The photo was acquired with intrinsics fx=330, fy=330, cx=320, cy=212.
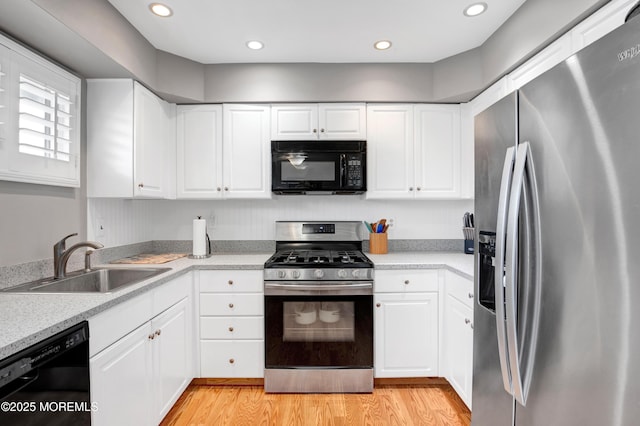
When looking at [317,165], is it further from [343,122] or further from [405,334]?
[405,334]

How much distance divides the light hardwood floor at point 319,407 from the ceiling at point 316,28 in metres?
2.46

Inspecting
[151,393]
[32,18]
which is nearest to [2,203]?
[32,18]

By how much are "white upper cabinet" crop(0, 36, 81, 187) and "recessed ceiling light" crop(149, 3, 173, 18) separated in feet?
2.10

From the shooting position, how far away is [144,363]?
1.72 meters

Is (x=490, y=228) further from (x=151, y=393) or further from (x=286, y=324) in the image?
(x=151, y=393)

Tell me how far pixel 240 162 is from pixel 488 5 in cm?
196

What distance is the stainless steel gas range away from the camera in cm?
230

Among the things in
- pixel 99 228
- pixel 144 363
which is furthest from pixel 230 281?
pixel 99 228

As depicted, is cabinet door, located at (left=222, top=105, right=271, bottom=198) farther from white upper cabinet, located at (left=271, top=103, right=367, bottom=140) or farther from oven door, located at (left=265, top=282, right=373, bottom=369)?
oven door, located at (left=265, top=282, right=373, bottom=369)

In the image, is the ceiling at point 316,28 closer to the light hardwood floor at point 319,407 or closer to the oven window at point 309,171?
the oven window at point 309,171

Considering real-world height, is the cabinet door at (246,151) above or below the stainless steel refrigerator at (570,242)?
above

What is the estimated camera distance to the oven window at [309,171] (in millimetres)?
2637

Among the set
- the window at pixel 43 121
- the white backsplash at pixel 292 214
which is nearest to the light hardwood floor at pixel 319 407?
the white backsplash at pixel 292 214

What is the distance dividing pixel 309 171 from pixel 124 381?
1771 millimetres
